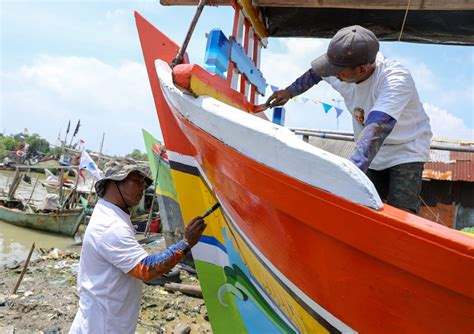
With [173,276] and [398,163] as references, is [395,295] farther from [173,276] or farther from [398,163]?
[173,276]

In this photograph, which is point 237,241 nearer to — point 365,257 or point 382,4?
point 365,257

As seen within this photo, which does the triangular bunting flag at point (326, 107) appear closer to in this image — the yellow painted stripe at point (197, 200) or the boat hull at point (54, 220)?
the yellow painted stripe at point (197, 200)

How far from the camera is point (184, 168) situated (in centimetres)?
→ 261

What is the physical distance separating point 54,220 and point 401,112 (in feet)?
53.9

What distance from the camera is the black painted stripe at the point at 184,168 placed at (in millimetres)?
2480

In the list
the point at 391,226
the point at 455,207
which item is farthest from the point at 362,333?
the point at 455,207

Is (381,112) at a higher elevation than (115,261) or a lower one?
higher

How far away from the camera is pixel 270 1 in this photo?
9.41 feet

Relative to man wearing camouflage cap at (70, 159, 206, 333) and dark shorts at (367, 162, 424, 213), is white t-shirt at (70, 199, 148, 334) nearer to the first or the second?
man wearing camouflage cap at (70, 159, 206, 333)

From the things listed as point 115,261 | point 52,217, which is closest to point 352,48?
point 115,261

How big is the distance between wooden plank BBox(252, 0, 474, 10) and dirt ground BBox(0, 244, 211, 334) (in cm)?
399

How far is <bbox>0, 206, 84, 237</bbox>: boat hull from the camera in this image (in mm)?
15781

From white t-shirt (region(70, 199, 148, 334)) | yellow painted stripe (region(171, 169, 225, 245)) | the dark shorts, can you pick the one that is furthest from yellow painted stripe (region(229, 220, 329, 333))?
the dark shorts

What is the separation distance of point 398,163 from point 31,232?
56.2ft
